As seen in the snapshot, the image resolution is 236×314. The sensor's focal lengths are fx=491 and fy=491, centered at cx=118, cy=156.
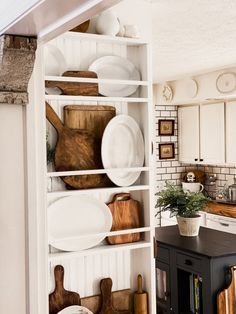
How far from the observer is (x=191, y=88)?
5.92m

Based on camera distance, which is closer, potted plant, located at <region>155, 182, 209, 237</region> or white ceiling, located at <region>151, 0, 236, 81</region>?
white ceiling, located at <region>151, 0, 236, 81</region>

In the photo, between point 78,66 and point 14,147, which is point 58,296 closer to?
point 14,147

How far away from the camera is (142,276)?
2.77 meters

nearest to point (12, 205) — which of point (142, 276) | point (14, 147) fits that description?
point (14, 147)

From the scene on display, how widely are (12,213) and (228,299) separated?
2.05 m

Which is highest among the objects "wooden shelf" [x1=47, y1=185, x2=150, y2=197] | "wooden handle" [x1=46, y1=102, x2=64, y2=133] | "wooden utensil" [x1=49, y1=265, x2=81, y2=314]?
"wooden handle" [x1=46, y1=102, x2=64, y2=133]

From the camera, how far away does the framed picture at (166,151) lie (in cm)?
675

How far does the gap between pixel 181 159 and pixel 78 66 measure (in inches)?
173

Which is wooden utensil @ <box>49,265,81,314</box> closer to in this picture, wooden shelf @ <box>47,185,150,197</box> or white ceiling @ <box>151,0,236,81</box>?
wooden shelf @ <box>47,185,150,197</box>

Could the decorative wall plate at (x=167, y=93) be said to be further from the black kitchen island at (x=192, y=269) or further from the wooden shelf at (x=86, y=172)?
the wooden shelf at (x=86, y=172)

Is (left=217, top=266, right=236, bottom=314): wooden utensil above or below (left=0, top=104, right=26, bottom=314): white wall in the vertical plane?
below

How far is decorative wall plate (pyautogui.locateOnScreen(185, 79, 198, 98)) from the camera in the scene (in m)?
5.86

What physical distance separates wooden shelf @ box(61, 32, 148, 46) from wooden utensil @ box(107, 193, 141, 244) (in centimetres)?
83

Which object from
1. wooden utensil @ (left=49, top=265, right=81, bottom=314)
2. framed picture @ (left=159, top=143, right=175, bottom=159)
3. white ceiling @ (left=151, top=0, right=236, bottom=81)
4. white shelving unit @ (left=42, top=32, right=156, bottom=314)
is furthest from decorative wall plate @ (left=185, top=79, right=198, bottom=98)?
wooden utensil @ (left=49, top=265, right=81, bottom=314)
